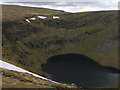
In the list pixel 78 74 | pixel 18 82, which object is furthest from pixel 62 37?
pixel 18 82

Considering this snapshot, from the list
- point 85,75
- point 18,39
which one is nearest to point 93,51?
point 85,75

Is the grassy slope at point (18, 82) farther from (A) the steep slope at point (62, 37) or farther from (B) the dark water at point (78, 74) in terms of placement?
(A) the steep slope at point (62, 37)

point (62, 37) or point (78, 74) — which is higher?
point (62, 37)

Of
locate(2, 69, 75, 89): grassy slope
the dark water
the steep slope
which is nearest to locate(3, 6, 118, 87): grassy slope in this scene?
the steep slope

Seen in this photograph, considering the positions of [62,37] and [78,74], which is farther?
[62,37]

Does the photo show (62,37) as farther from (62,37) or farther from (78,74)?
(78,74)

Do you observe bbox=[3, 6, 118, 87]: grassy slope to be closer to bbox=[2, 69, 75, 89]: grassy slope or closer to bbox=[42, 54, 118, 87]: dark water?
bbox=[42, 54, 118, 87]: dark water

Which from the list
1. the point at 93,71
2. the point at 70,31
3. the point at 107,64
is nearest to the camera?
the point at 93,71

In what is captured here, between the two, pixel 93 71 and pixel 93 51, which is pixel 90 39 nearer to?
pixel 93 51

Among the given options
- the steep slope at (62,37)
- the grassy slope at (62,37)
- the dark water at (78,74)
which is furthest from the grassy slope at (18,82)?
the grassy slope at (62,37)

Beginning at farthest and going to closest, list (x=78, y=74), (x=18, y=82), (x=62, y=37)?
(x=62, y=37) → (x=78, y=74) → (x=18, y=82)
